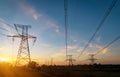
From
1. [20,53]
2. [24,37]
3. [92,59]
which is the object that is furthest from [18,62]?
[92,59]

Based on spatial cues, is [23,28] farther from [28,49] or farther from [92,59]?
[92,59]

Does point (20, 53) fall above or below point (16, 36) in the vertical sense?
below

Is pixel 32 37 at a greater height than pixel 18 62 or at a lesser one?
greater

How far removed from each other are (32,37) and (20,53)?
394 centimetres

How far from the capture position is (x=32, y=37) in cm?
4159

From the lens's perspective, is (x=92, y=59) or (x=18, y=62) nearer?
(x=18, y=62)

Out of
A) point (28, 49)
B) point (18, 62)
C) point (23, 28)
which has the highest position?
point (23, 28)

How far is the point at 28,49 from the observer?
136 feet

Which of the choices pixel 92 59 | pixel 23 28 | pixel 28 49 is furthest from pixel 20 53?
pixel 92 59

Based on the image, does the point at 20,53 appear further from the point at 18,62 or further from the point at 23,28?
the point at 23,28

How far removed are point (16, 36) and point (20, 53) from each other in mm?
3507

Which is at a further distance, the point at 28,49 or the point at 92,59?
the point at 92,59

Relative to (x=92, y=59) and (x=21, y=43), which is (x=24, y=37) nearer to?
(x=21, y=43)

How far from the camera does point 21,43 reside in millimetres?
41031
